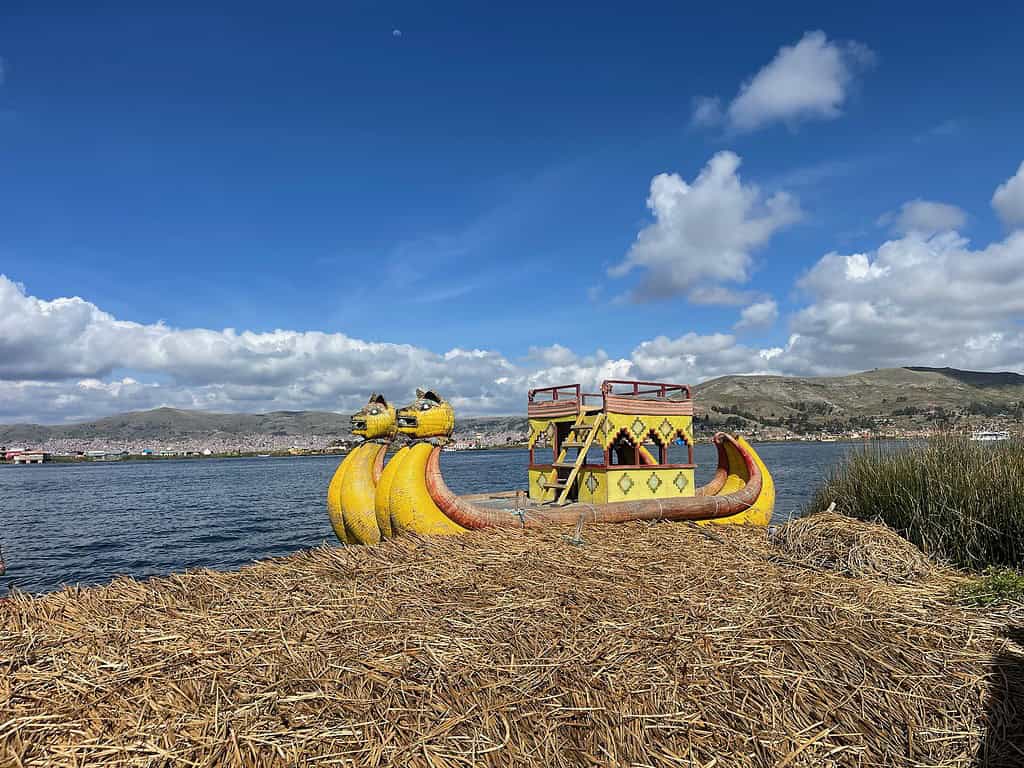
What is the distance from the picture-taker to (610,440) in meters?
14.2

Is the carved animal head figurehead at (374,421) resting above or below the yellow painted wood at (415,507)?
above

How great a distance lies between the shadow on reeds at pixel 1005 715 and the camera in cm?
386

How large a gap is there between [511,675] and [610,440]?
9945mm

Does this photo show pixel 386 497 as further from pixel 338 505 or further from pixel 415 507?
pixel 338 505

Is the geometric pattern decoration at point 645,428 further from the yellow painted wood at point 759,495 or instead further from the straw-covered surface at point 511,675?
the straw-covered surface at point 511,675

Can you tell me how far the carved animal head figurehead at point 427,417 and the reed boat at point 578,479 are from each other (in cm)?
2

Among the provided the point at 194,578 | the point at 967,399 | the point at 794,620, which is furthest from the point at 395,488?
the point at 967,399

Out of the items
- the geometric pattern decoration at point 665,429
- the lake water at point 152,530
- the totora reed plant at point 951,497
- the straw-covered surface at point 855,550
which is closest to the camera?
the straw-covered surface at point 855,550

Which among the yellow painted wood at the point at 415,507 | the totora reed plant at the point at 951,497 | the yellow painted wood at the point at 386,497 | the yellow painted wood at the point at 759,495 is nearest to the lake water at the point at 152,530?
the yellow painted wood at the point at 386,497

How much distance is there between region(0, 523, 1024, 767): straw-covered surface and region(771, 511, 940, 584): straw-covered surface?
23.3 inches

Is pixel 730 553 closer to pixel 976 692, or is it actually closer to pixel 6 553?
pixel 976 692

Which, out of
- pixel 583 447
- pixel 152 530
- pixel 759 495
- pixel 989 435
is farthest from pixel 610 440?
pixel 152 530

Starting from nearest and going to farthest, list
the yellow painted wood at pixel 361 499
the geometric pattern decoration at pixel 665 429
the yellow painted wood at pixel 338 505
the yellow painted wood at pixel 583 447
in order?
the yellow painted wood at pixel 361 499 < the yellow painted wood at pixel 338 505 < the yellow painted wood at pixel 583 447 < the geometric pattern decoration at pixel 665 429

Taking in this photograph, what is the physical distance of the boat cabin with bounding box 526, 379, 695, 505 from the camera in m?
14.2
